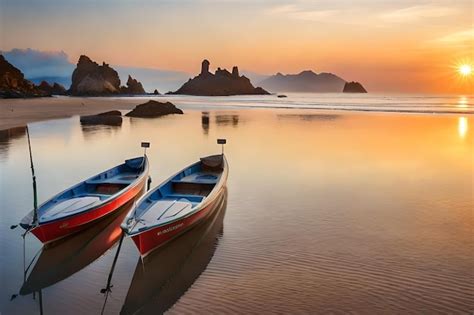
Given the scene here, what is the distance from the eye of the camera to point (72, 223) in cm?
1532

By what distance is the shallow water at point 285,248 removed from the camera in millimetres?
11352

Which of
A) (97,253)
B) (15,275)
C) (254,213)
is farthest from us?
(254,213)

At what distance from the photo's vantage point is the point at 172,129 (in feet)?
168

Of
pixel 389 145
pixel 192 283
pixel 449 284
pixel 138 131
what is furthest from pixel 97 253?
pixel 138 131

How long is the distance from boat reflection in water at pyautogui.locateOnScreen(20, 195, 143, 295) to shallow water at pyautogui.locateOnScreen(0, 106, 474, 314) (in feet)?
0.22

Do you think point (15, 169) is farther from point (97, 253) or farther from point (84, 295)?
point (84, 295)

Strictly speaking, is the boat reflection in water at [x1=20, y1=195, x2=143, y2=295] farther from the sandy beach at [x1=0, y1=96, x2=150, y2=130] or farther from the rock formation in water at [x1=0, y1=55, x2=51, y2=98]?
the rock formation in water at [x1=0, y1=55, x2=51, y2=98]

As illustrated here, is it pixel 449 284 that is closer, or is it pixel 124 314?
pixel 124 314

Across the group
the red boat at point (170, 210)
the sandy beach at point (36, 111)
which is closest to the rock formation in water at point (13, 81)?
the sandy beach at point (36, 111)

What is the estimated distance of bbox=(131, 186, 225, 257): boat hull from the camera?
1324 cm

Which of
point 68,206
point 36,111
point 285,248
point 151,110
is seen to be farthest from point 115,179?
point 36,111

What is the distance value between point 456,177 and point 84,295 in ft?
74.2

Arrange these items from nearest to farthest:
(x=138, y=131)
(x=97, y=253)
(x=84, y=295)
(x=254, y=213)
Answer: (x=84, y=295)
(x=97, y=253)
(x=254, y=213)
(x=138, y=131)

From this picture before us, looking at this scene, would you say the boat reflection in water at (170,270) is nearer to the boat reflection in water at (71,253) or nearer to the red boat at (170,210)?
the red boat at (170,210)
